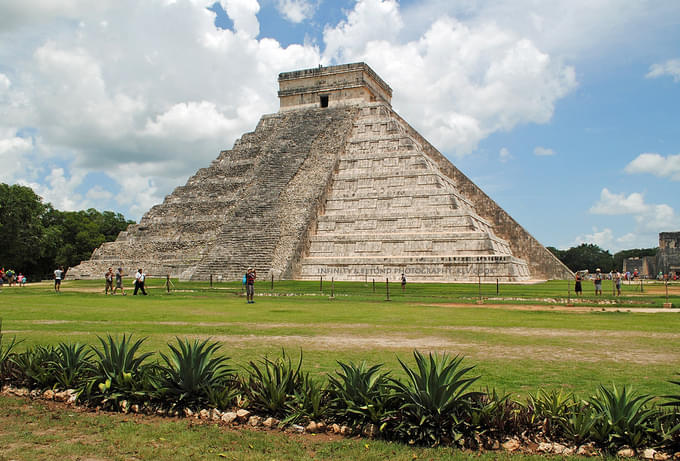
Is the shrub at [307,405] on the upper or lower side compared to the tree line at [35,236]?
lower

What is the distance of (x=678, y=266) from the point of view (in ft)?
136

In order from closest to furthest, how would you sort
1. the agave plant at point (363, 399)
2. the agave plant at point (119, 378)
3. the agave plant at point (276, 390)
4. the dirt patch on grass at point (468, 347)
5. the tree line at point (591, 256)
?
the agave plant at point (363, 399) < the agave plant at point (276, 390) < the agave plant at point (119, 378) < the dirt patch on grass at point (468, 347) < the tree line at point (591, 256)

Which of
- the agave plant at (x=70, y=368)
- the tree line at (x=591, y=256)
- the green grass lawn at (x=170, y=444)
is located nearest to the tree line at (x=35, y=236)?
the agave plant at (x=70, y=368)

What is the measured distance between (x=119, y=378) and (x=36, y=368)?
137cm

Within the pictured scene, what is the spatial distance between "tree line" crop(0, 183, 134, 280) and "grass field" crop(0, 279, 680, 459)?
28711mm

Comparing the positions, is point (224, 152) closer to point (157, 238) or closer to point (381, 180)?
point (157, 238)

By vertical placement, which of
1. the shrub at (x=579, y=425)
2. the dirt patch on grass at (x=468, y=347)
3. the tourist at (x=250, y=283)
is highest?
the tourist at (x=250, y=283)

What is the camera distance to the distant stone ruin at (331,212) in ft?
94.2

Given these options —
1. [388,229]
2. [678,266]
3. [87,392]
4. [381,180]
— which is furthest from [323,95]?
[87,392]

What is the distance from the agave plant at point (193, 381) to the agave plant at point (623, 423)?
3.60m

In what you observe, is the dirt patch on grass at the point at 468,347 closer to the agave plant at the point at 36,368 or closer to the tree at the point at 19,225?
the agave plant at the point at 36,368

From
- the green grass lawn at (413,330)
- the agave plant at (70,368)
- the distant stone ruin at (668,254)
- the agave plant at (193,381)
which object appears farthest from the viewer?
the distant stone ruin at (668,254)

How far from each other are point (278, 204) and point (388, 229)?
6.21 metres

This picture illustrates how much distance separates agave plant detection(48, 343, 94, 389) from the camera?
6.97m
